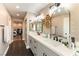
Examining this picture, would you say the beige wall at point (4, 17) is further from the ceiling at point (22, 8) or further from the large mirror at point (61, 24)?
the large mirror at point (61, 24)

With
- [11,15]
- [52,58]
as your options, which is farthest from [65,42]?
[11,15]

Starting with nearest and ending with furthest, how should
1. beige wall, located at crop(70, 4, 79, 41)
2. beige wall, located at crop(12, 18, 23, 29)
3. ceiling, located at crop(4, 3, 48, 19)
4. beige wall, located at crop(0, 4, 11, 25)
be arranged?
beige wall, located at crop(70, 4, 79, 41)
ceiling, located at crop(4, 3, 48, 19)
beige wall, located at crop(12, 18, 23, 29)
beige wall, located at crop(0, 4, 11, 25)

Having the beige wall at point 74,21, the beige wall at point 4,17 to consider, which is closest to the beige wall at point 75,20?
the beige wall at point 74,21

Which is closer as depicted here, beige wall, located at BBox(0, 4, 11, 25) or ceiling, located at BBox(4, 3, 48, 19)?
ceiling, located at BBox(4, 3, 48, 19)

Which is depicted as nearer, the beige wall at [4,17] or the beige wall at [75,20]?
the beige wall at [75,20]

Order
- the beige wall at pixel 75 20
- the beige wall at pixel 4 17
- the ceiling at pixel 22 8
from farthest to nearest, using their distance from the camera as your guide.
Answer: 1. the beige wall at pixel 4 17
2. the ceiling at pixel 22 8
3. the beige wall at pixel 75 20

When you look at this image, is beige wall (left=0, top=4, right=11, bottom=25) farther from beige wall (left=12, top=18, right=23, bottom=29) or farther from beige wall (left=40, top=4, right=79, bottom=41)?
beige wall (left=40, top=4, right=79, bottom=41)

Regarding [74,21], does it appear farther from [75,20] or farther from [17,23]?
[17,23]

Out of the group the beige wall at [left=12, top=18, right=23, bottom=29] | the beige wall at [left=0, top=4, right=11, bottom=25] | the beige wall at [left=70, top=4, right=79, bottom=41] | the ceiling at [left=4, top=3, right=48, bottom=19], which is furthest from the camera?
the beige wall at [left=0, top=4, right=11, bottom=25]

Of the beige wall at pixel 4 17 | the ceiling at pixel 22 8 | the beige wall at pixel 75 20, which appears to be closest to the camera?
the beige wall at pixel 75 20

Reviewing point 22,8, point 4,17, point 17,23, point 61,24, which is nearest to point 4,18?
point 4,17

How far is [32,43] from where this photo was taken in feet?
8.57

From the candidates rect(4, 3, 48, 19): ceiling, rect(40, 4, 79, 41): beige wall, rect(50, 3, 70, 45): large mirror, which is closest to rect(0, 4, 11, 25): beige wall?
rect(4, 3, 48, 19): ceiling

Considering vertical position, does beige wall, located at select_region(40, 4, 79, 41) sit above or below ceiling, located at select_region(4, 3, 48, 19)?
below
